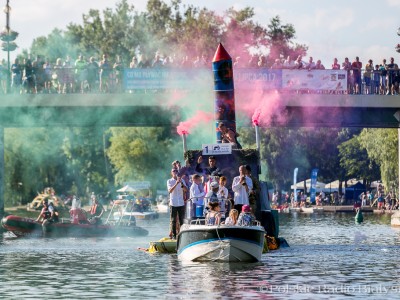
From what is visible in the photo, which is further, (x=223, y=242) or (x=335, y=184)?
(x=335, y=184)

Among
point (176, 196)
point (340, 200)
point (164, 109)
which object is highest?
point (164, 109)

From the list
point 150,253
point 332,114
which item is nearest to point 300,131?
point 332,114

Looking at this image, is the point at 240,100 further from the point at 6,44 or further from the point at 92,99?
A: the point at 6,44

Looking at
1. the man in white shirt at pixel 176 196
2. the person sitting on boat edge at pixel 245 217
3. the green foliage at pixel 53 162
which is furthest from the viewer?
the green foliage at pixel 53 162

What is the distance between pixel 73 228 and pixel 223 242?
2140cm

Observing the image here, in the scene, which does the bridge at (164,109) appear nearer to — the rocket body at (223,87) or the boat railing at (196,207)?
the rocket body at (223,87)

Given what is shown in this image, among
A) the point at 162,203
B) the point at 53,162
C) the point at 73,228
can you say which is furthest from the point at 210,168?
the point at 53,162

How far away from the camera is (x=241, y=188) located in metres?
41.6

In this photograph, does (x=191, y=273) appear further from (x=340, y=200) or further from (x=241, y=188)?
(x=340, y=200)

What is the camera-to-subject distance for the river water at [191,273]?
32.7 m

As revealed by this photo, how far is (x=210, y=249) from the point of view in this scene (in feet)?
129

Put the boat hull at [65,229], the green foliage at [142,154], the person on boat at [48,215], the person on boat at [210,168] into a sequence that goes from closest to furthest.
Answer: the person on boat at [210,168] < the boat hull at [65,229] < the person on boat at [48,215] < the green foliage at [142,154]

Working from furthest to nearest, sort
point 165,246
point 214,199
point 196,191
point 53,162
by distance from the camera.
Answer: point 53,162 → point 165,246 → point 196,191 → point 214,199

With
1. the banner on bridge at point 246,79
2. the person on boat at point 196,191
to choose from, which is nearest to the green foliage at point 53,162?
the banner on bridge at point 246,79
